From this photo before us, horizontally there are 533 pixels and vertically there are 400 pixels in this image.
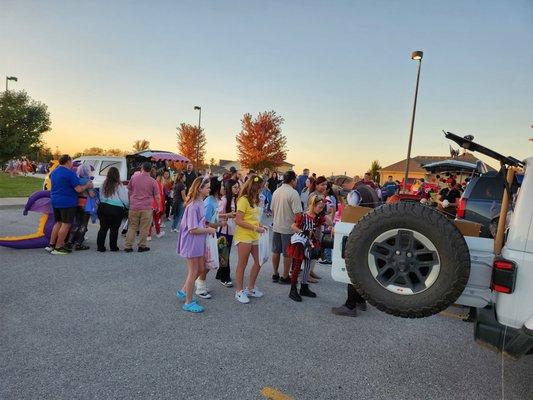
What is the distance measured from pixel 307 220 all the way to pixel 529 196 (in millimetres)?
2727

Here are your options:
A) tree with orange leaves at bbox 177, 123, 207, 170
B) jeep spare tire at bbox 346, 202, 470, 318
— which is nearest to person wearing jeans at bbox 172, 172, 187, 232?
jeep spare tire at bbox 346, 202, 470, 318

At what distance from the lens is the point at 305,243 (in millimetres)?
4598

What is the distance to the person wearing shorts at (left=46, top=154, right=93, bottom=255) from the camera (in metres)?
6.09

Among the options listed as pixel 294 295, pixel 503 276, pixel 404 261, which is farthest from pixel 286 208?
pixel 503 276

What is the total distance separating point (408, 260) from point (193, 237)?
250 cm

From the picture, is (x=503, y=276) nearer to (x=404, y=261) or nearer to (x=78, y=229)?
(x=404, y=261)

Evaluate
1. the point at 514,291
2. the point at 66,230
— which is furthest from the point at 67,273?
the point at 514,291

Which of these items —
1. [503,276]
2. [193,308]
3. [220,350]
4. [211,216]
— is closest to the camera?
[503,276]

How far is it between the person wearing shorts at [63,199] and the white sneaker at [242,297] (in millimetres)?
3707

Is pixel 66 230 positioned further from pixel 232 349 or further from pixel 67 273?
pixel 232 349

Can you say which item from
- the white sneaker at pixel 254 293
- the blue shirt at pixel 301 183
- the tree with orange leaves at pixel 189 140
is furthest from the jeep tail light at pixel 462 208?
the tree with orange leaves at pixel 189 140

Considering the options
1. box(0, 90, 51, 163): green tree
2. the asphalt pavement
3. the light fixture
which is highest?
the light fixture

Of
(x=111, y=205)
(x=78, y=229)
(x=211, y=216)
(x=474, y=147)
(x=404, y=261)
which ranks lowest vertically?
(x=78, y=229)

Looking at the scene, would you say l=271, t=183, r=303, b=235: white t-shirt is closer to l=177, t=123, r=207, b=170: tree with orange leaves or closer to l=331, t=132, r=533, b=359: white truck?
l=331, t=132, r=533, b=359: white truck
